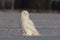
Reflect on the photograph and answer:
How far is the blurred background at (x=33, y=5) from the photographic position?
78.5 feet

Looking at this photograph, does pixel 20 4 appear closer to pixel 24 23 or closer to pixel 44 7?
pixel 44 7

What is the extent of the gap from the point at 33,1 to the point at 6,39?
18926 millimetres

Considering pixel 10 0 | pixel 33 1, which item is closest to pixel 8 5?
pixel 10 0

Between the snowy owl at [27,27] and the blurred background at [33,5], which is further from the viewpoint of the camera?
the blurred background at [33,5]

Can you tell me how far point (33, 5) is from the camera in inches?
952

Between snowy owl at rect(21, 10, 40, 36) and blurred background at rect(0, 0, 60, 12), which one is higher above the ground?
snowy owl at rect(21, 10, 40, 36)

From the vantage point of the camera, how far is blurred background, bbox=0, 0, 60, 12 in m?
23.9

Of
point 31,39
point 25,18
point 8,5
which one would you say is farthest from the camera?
point 8,5

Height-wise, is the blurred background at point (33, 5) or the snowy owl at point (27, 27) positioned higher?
the snowy owl at point (27, 27)

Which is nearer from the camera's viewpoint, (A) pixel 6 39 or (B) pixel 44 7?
(A) pixel 6 39

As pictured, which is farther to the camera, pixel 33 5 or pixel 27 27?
pixel 33 5

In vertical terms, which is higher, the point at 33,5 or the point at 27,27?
the point at 27,27

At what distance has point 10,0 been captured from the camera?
24141mm

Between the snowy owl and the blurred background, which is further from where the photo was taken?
the blurred background
